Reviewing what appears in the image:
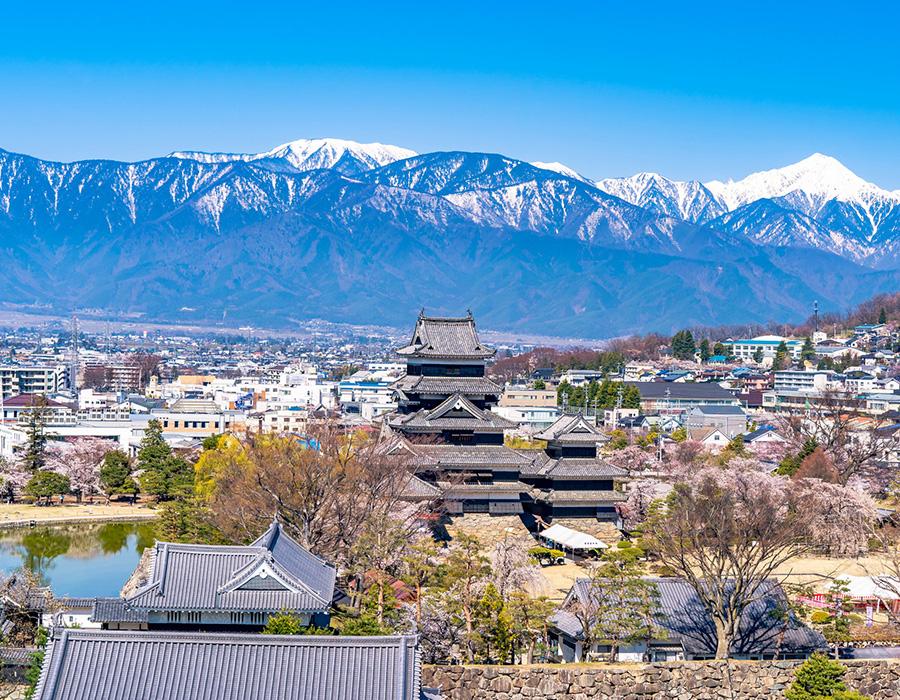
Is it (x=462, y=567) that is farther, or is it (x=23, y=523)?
(x=23, y=523)

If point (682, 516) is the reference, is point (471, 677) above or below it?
below

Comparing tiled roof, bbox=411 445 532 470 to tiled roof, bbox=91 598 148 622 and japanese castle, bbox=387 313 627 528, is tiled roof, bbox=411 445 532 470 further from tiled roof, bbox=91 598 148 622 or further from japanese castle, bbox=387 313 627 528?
tiled roof, bbox=91 598 148 622

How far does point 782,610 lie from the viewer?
79.3ft

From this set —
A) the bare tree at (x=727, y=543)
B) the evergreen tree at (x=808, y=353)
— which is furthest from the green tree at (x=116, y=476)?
the evergreen tree at (x=808, y=353)

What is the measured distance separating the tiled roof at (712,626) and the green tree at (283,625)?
5730mm

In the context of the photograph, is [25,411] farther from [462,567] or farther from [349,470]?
[462,567]

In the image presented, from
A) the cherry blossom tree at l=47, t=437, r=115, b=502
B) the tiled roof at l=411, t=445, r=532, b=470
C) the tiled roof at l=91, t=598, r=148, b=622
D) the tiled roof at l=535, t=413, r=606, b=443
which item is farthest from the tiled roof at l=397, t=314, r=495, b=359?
the tiled roof at l=91, t=598, r=148, b=622

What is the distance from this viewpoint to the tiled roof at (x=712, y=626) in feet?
78.6

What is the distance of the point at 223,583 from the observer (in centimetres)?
2177

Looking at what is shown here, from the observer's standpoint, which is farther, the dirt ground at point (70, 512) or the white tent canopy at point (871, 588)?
the dirt ground at point (70, 512)

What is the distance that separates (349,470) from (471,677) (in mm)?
12856

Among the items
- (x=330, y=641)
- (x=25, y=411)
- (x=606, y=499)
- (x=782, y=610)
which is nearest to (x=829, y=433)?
(x=606, y=499)

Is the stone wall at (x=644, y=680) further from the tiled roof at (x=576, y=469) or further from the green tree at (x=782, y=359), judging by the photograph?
the green tree at (x=782, y=359)

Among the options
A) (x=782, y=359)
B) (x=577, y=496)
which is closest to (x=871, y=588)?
(x=577, y=496)
